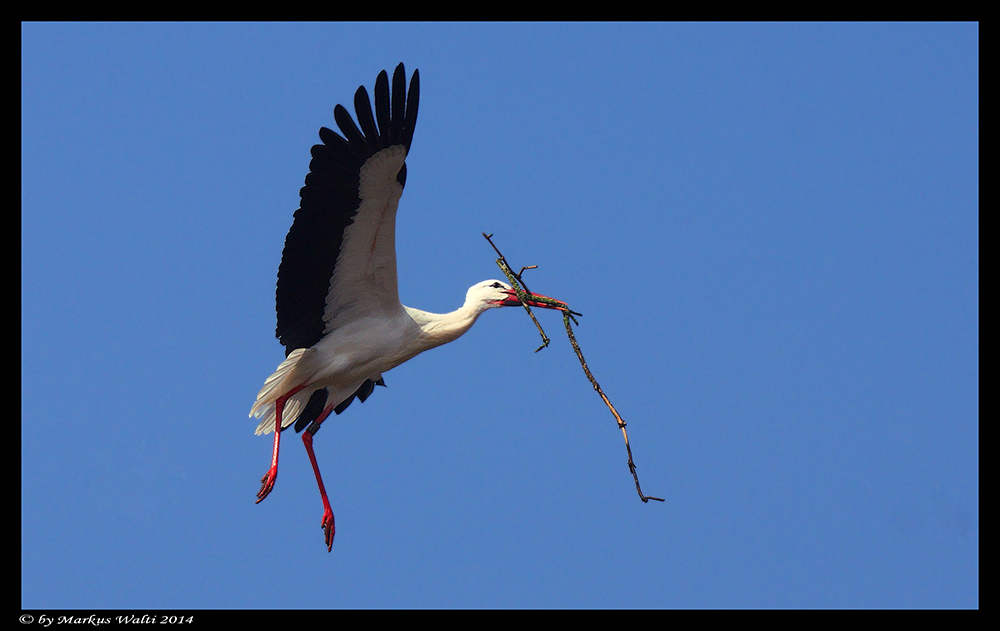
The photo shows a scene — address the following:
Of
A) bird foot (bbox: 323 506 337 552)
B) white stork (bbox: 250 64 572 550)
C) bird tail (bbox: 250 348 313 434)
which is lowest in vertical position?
bird foot (bbox: 323 506 337 552)

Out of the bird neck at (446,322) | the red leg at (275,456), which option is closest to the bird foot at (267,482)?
the red leg at (275,456)

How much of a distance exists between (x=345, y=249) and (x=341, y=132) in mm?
1093

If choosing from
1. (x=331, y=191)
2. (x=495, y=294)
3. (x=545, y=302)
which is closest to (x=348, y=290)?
(x=331, y=191)

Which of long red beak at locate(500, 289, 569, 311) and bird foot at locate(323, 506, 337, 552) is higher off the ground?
long red beak at locate(500, 289, 569, 311)

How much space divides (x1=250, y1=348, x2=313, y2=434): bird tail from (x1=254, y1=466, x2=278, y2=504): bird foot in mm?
732

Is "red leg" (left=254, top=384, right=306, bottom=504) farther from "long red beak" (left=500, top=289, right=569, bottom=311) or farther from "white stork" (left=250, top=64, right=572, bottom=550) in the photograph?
"long red beak" (left=500, top=289, right=569, bottom=311)

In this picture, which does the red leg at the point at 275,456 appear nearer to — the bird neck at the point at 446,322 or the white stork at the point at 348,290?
the white stork at the point at 348,290

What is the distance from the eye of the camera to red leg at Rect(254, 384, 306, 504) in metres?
9.55

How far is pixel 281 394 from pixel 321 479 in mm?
858

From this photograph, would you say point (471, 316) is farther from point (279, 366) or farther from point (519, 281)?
point (279, 366)

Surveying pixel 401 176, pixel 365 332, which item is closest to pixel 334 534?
pixel 365 332

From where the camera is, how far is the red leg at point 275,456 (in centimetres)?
955

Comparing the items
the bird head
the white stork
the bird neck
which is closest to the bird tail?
the white stork
